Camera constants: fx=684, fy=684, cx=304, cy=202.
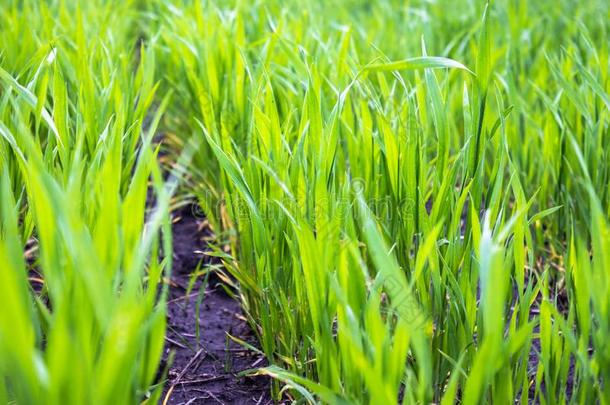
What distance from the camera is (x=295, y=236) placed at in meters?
1.22

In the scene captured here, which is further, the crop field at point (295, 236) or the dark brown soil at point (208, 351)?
the dark brown soil at point (208, 351)

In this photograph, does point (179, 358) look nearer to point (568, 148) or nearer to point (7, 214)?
point (7, 214)

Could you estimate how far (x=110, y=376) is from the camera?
0.79 metres

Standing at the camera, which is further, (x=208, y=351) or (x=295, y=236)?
(x=208, y=351)

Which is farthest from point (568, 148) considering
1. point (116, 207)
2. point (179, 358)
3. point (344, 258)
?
point (116, 207)

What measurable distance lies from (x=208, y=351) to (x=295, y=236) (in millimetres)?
392

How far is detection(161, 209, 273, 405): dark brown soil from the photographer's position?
1.38m

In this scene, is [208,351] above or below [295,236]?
below

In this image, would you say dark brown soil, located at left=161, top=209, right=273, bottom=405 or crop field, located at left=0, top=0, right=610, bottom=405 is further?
dark brown soil, located at left=161, top=209, right=273, bottom=405

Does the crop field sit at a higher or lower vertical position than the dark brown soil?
higher

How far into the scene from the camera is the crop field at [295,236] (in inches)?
35.6

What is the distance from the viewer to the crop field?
90cm

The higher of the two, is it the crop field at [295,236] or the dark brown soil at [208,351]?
the crop field at [295,236]

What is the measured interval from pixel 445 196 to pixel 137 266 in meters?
0.64
